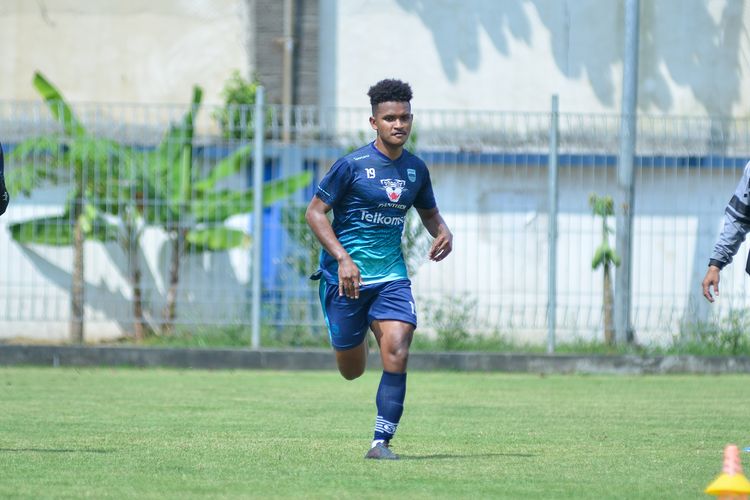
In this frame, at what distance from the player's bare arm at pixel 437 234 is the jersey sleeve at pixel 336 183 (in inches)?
25.7

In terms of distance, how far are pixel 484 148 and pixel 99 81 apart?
639 cm

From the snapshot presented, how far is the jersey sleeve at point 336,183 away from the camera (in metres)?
7.96

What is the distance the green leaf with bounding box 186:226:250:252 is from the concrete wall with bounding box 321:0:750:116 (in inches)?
177

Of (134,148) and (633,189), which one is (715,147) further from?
(134,148)

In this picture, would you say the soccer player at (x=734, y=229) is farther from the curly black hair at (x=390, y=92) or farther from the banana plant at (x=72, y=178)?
the banana plant at (x=72, y=178)

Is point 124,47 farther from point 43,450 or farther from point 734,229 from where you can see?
point 734,229

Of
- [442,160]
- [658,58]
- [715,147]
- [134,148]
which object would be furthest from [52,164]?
[658,58]

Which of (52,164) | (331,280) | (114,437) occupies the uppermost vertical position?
(52,164)

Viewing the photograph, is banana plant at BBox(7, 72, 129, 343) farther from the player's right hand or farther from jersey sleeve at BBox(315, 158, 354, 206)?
the player's right hand

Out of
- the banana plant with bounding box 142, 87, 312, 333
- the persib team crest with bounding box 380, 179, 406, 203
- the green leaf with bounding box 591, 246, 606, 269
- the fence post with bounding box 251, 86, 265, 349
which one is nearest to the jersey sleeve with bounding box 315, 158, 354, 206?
the persib team crest with bounding box 380, 179, 406, 203

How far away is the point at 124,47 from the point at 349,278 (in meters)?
13.2

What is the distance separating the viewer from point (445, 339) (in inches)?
609

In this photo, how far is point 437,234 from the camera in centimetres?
852

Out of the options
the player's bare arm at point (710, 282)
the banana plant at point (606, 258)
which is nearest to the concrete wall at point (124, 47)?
the banana plant at point (606, 258)
